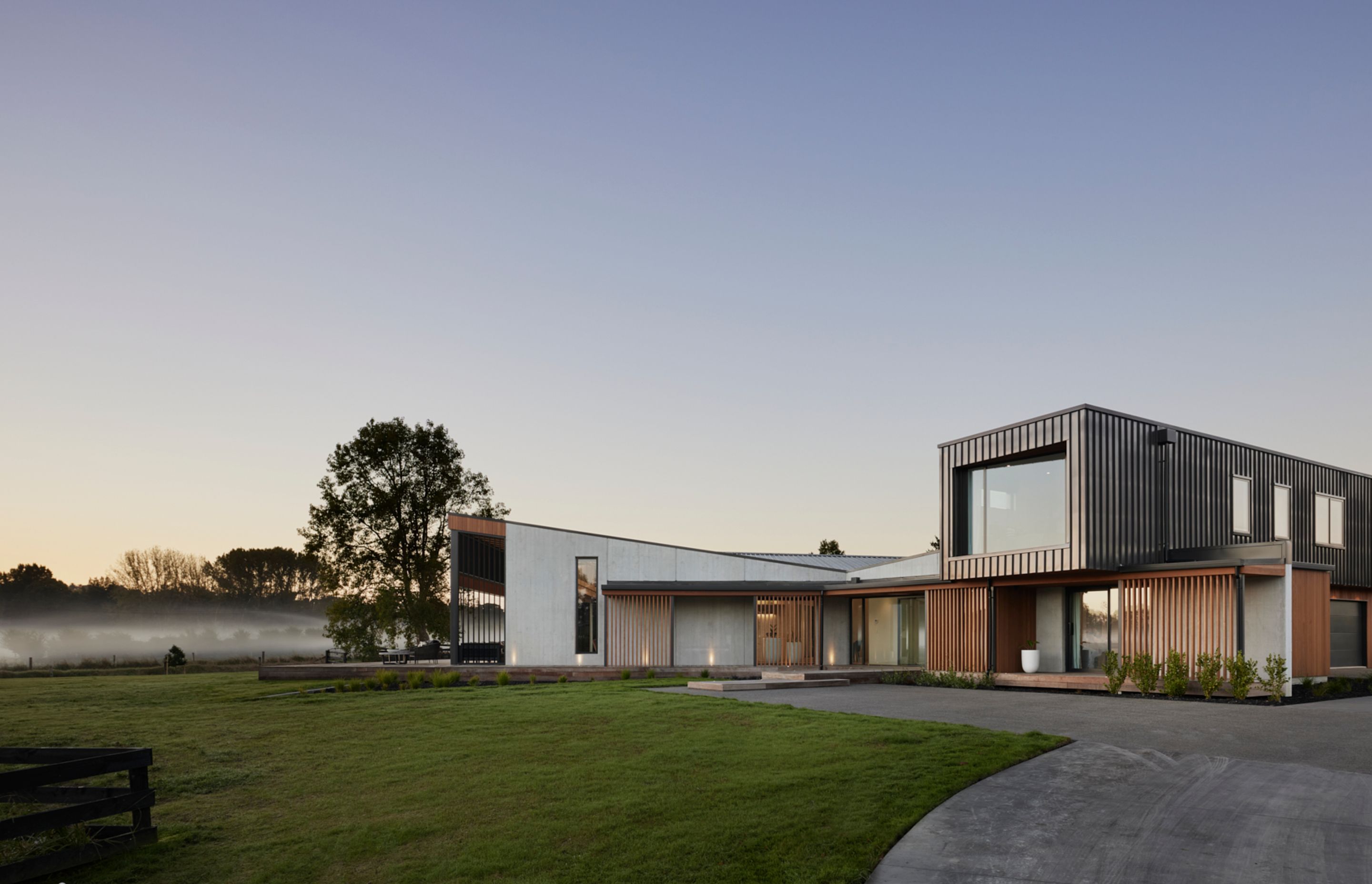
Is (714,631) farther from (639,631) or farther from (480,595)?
(480,595)

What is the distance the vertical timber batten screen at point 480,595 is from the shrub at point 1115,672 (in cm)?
1769

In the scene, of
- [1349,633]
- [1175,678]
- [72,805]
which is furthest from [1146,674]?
[72,805]

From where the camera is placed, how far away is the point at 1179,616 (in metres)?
16.7

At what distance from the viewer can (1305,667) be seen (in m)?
16.6

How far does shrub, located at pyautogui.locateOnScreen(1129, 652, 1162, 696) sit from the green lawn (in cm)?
660

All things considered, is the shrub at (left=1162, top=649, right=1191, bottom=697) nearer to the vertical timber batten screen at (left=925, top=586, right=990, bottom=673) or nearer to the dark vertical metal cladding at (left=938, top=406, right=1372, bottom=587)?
the dark vertical metal cladding at (left=938, top=406, right=1372, bottom=587)

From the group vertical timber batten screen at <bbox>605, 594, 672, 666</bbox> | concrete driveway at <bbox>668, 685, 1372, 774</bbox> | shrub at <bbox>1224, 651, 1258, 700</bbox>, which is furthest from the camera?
vertical timber batten screen at <bbox>605, 594, 672, 666</bbox>

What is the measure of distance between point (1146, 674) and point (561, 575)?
16.2 meters

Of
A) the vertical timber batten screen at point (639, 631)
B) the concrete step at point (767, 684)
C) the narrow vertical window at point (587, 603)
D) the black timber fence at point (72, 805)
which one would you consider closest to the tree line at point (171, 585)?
the narrow vertical window at point (587, 603)

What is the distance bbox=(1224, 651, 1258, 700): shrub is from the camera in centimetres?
1458

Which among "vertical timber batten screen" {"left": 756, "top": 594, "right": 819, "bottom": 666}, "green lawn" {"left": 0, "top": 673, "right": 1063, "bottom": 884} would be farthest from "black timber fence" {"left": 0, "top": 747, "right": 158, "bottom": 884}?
"vertical timber batten screen" {"left": 756, "top": 594, "right": 819, "bottom": 666}

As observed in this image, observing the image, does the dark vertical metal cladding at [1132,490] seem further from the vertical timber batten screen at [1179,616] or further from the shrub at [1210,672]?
the shrub at [1210,672]

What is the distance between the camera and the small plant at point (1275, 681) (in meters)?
14.7

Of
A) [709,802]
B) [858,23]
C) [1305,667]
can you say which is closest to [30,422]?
[858,23]
